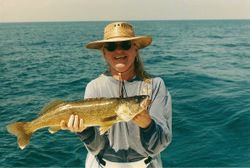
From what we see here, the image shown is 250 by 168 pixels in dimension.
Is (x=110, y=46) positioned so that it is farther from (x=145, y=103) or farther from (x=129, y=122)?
(x=129, y=122)

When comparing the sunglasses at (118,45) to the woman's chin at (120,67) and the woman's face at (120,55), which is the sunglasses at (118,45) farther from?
the woman's chin at (120,67)

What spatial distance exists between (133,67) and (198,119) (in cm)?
780

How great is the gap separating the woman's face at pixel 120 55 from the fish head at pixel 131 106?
17.2 inches

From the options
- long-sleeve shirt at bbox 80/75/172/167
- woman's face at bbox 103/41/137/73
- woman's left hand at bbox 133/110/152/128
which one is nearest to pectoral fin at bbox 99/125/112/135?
long-sleeve shirt at bbox 80/75/172/167

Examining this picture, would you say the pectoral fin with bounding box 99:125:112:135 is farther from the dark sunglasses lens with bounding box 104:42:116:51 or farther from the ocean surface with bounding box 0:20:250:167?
the ocean surface with bounding box 0:20:250:167

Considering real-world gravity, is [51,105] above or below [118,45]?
below

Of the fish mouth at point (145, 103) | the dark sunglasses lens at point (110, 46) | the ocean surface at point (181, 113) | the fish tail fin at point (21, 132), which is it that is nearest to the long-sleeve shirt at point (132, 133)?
the fish mouth at point (145, 103)

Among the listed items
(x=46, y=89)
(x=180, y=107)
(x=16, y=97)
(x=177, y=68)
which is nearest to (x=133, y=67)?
(x=180, y=107)

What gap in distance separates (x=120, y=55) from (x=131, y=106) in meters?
0.69

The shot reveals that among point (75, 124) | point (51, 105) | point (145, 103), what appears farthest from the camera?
point (51, 105)

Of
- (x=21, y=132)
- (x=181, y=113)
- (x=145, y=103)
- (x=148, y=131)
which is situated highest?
(x=145, y=103)


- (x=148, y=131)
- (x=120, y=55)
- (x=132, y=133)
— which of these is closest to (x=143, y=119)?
(x=148, y=131)

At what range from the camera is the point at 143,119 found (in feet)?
13.6

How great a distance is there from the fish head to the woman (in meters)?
0.08
